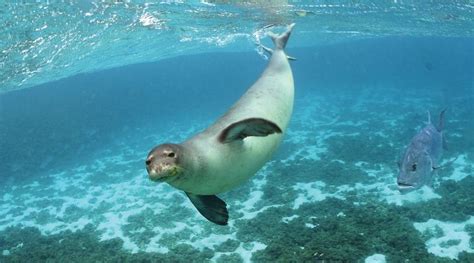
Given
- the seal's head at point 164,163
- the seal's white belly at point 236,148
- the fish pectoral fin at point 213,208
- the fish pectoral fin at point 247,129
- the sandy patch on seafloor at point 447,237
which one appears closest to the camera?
the seal's head at point 164,163

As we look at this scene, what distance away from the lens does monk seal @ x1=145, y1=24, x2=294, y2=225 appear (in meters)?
2.61

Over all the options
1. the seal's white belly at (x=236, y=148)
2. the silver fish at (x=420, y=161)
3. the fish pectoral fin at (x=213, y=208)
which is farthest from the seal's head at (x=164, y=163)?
the silver fish at (x=420, y=161)

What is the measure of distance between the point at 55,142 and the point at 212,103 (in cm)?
1991

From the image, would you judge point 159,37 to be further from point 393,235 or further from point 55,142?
point 393,235

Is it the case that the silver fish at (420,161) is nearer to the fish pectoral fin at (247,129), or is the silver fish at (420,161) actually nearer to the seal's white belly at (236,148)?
A: the seal's white belly at (236,148)

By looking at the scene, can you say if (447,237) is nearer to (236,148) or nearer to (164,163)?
(236,148)

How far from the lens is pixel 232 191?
15.8 m

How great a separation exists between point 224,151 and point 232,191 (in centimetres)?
1299

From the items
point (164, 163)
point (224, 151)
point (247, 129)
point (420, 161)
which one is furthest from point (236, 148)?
point (420, 161)

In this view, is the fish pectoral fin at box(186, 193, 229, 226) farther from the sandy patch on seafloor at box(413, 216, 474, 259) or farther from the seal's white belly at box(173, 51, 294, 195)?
the sandy patch on seafloor at box(413, 216, 474, 259)

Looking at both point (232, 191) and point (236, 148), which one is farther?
point (232, 191)

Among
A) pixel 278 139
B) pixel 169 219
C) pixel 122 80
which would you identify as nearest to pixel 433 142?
pixel 278 139

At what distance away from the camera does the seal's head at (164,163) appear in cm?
251

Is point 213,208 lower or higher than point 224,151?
lower
